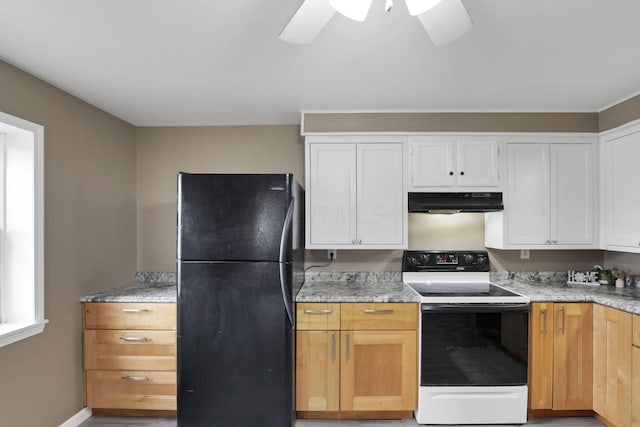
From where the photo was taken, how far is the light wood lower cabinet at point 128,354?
8.76 ft

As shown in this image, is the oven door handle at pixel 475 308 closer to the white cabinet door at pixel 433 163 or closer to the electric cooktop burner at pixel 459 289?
the electric cooktop burner at pixel 459 289

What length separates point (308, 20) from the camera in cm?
139

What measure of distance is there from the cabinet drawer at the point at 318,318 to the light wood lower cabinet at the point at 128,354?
3.04 feet

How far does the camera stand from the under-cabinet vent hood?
2.96 m

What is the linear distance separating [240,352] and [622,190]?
9.86 feet

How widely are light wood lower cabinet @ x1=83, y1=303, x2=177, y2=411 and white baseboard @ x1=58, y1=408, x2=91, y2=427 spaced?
67mm

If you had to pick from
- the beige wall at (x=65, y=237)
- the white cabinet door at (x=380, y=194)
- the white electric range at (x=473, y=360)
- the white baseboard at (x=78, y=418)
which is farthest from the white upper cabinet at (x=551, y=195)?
the white baseboard at (x=78, y=418)

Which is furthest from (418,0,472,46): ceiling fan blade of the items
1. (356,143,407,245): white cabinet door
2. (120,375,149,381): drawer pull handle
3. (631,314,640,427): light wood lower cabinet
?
(120,375,149,381): drawer pull handle

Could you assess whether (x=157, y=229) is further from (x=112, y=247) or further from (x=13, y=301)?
(x=13, y=301)

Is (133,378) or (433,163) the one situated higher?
(433,163)

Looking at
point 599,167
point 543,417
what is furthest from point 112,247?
point 599,167

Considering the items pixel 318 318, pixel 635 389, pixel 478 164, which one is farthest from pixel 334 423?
pixel 478 164

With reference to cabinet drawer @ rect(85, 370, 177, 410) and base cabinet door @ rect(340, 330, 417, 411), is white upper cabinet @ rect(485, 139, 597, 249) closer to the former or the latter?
base cabinet door @ rect(340, 330, 417, 411)

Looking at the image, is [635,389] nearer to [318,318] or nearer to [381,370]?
[381,370]
